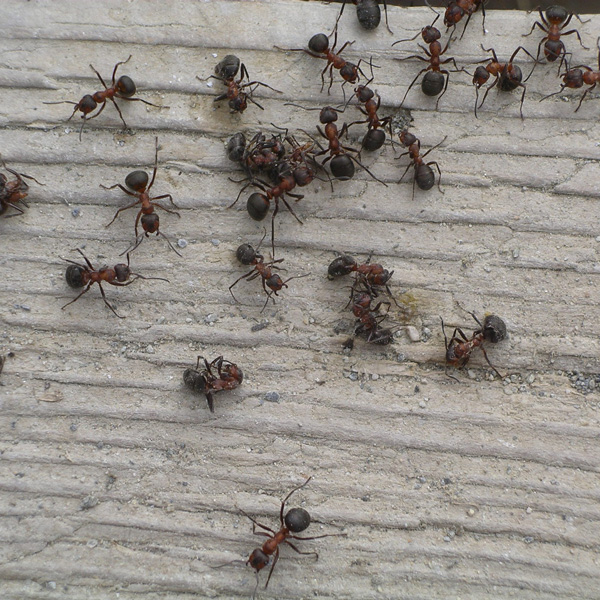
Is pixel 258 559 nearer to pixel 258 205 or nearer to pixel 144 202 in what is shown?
pixel 258 205

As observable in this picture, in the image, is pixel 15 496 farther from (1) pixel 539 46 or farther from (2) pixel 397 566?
(1) pixel 539 46

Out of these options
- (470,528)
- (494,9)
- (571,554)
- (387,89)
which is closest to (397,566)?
(470,528)

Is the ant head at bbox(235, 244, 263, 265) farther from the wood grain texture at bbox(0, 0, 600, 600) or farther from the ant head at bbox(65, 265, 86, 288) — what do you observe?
the ant head at bbox(65, 265, 86, 288)

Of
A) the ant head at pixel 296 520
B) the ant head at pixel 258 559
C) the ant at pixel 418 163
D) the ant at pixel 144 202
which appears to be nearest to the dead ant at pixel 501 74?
the ant at pixel 418 163

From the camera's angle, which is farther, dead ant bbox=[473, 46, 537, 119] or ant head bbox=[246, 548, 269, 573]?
dead ant bbox=[473, 46, 537, 119]

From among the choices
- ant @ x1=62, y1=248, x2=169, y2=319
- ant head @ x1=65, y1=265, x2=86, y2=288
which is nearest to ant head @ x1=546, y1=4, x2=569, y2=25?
ant @ x1=62, y1=248, x2=169, y2=319

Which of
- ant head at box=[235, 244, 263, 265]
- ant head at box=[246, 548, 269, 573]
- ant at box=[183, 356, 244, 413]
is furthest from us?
ant head at box=[235, 244, 263, 265]
